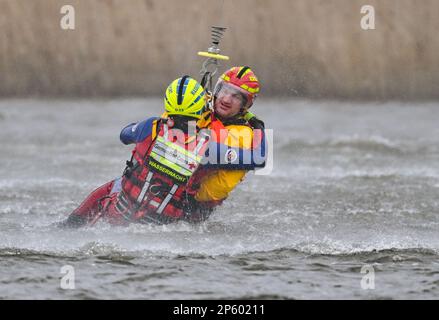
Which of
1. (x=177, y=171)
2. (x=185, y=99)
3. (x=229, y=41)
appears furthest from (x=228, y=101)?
(x=229, y=41)

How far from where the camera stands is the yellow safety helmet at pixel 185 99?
1032cm

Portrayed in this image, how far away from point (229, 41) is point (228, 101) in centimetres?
1019

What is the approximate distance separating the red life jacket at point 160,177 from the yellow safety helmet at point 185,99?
0.62 ft

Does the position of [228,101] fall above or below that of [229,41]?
below

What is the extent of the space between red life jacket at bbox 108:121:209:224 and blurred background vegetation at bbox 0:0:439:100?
10.3 meters

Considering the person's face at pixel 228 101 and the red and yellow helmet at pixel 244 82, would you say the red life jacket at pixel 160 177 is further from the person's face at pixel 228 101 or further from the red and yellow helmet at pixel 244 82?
the red and yellow helmet at pixel 244 82

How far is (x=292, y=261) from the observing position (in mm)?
10250

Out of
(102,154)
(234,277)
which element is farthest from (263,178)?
(234,277)

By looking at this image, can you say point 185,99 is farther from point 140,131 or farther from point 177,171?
point 177,171

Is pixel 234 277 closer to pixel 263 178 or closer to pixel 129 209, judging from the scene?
pixel 129 209

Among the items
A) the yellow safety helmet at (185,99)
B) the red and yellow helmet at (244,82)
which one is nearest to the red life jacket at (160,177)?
the yellow safety helmet at (185,99)

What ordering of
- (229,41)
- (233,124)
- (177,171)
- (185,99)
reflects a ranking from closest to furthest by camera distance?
(185,99)
(177,171)
(233,124)
(229,41)

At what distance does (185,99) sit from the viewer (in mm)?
10312

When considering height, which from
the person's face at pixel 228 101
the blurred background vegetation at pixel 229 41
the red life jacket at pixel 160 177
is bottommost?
the red life jacket at pixel 160 177
